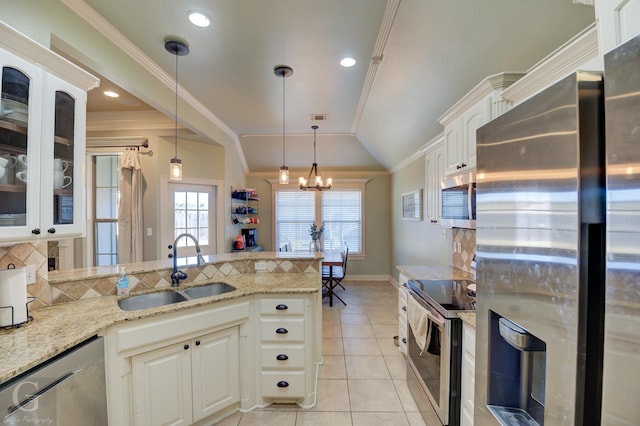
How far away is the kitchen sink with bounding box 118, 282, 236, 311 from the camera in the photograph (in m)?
2.08

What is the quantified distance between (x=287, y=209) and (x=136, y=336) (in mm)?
4966

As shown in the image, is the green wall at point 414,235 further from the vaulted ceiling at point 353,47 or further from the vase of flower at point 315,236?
the vase of flower at point 315,236

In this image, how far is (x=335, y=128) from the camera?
498 centimetres

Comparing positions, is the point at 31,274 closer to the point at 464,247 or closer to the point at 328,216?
the point at 464,247

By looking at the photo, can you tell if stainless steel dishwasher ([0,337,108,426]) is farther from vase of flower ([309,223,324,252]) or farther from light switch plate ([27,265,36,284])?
vase of flower ([309,223,324,252])

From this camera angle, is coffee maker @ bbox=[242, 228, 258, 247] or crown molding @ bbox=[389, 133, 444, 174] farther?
coffee maker @ bbox=[242, 228, 258, 247]

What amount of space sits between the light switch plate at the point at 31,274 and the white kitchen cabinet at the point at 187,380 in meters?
0.80

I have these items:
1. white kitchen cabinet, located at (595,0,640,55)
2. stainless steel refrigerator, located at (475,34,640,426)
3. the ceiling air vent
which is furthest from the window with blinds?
white kitchen cabinet, located at (595,0,640,55)

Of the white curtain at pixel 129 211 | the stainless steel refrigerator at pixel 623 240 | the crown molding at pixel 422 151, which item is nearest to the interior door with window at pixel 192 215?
the white curtain at pixel 129 211

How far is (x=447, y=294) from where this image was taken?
2072mm

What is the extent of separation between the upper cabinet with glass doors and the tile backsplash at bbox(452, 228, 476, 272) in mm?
3234

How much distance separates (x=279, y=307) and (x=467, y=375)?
1314 millimetres

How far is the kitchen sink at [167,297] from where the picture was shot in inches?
82.0

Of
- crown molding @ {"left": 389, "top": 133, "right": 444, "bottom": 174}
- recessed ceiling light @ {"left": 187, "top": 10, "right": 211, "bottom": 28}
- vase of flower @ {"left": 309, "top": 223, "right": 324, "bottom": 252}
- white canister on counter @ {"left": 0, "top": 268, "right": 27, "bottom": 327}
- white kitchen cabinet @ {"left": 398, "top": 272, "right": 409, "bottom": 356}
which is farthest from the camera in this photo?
vase of flower @ {"left": 309, "top": 223, "right": 324, "bottom": 252}
